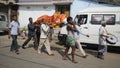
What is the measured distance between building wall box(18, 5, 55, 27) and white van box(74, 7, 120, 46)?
10.9 meters

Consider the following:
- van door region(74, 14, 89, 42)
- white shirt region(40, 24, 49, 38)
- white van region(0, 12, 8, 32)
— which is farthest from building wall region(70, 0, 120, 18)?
white shirt region(40, 24, 49, 38)

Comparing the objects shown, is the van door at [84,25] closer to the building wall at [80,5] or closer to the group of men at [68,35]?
the group of men at [68,35]

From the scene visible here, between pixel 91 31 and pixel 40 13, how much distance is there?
12778 mm

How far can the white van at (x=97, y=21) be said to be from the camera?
41.1 ft

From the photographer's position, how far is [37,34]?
12609 millimetres

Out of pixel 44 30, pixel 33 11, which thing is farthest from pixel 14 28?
pixel 33 11

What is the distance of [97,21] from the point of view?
43.2ft

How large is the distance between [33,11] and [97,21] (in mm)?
13646

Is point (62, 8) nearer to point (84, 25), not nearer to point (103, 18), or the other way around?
point (84, 25)

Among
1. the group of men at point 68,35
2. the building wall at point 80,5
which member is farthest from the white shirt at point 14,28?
the building wall at point 80,5

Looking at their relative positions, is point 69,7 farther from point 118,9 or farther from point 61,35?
point 118,9

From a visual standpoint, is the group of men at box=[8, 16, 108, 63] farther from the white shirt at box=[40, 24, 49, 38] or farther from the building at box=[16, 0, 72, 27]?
the building at box=[16, 0, 72, 27]

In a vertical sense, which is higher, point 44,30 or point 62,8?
point 62,8

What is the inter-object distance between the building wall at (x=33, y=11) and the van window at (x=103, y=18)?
1112cm
